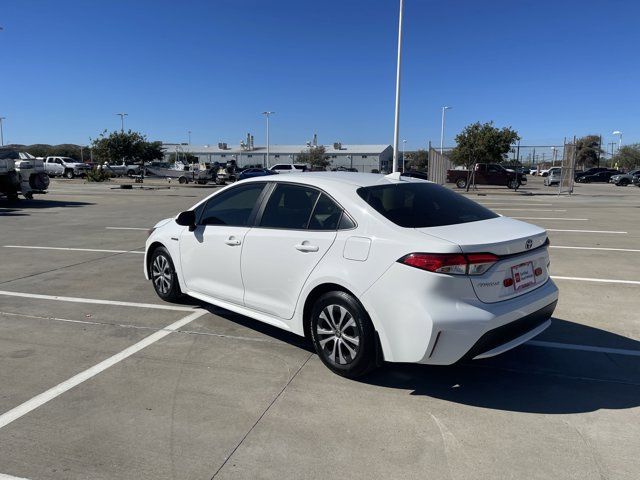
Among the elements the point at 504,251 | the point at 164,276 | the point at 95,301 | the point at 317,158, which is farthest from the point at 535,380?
the point at 317,158

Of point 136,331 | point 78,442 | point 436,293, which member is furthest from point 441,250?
point 136,331

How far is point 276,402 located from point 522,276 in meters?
2.09

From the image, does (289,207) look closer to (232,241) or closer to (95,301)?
(232,241)

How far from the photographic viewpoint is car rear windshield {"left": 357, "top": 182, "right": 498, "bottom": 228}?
3.87 meters

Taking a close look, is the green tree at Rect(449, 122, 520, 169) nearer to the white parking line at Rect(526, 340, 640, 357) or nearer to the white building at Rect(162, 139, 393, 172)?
the white parking line at Rect(526, 340, 640, 357)

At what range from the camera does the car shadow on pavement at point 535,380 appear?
143 inches

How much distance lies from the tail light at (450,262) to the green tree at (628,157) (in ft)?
274

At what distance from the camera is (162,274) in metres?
5.89

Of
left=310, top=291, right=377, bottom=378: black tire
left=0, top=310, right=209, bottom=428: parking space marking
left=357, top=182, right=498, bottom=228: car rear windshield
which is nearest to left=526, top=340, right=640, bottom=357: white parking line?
left=357, top=182, right=498, bottom=228: car rear windshield

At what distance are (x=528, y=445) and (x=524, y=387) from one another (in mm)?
849

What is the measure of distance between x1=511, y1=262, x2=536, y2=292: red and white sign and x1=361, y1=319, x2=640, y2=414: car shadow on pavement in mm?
753

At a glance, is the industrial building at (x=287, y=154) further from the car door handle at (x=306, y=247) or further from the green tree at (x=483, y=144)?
the car door handle at (x=306, y=247)

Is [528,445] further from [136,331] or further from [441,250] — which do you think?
[136,331]

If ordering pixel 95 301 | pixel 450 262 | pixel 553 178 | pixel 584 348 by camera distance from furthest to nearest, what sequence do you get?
1. pixel 553 178
2. pixel 95 301
3. pixel 584 348
4. pixel 450 262
